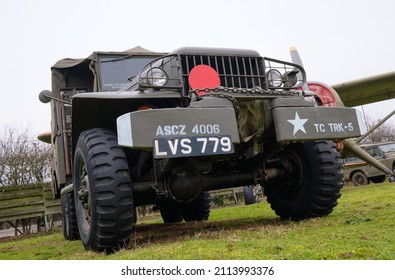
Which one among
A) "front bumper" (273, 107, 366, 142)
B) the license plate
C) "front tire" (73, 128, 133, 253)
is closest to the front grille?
"front bumper" (273, 107, 366, 142)

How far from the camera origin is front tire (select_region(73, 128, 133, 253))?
3.54 meters

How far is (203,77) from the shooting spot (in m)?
4.13

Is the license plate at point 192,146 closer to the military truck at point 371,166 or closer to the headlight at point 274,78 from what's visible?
the headlight at point 274,78

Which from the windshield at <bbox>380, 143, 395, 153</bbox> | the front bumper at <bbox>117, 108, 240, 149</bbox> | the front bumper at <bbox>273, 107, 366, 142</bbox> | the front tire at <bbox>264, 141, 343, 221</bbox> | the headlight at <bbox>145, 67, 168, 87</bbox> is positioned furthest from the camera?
the windshield at <bbox>380, 143, 395, 153</bbox>

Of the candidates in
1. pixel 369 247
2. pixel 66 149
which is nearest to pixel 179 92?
pixel 369 247

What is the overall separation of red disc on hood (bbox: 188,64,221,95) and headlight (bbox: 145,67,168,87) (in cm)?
24

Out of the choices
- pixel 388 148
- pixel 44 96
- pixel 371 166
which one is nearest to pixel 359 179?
pixel 371 166

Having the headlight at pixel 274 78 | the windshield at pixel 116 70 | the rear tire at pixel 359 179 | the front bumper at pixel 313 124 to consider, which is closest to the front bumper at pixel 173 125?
the front bumper at pixel 313 124

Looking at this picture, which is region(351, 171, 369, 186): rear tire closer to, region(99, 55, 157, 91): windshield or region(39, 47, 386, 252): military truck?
region(39, 47, 386, 252): military truck

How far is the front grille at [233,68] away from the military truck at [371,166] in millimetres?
14494

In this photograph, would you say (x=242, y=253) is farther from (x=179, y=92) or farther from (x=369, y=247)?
(x=179, y=92)

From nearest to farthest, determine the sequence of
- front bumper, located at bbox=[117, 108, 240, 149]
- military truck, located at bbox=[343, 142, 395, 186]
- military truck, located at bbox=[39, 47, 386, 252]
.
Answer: front bumper, located at bbox=[117, 108, 240, 149] → military truck, located at bbox=[39, 47, 386, 252] → military truck, located at bbox=[343, 142, 395, 186]

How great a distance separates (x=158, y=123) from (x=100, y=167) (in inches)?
25.4

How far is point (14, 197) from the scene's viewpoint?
1142 centimetres
